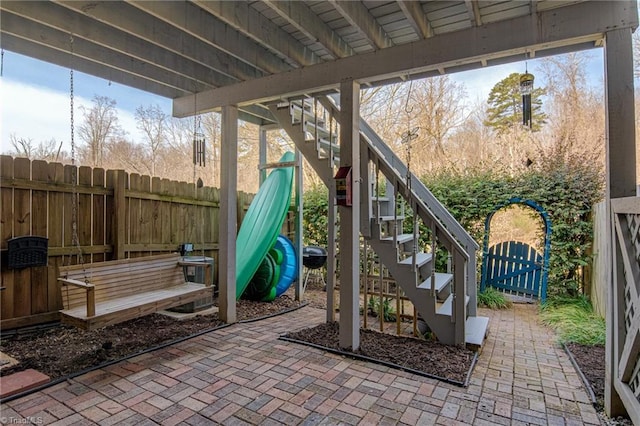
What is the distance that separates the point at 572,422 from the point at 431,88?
9.75 metres

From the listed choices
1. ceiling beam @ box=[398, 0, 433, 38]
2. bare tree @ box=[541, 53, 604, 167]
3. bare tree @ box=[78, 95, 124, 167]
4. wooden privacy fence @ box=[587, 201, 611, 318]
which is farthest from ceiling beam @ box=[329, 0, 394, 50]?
bare tree @ box=[541, 53, 604, 167]

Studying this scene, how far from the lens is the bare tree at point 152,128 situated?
27.9ft

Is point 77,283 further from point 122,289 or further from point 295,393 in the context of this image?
point 295,393

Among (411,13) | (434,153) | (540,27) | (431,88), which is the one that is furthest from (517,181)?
(431,88)

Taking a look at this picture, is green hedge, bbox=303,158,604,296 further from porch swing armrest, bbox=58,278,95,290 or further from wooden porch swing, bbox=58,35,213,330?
porch swing armrest, bbox=58,278,95,290

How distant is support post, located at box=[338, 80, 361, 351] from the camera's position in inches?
124

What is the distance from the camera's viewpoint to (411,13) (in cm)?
256

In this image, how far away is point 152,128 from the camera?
8797mm

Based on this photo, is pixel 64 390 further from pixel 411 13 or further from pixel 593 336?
pixel 593 336

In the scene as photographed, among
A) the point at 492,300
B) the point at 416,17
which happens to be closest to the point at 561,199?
the point at 492,300

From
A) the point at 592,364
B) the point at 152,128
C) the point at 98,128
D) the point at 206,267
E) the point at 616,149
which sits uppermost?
the point at 152,128

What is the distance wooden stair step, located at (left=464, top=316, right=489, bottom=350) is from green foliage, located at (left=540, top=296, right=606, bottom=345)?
0.80m

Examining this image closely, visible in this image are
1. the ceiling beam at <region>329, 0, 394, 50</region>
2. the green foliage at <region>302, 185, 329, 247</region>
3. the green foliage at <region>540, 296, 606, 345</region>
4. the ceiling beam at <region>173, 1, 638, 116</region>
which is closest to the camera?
the ceiling beam at <region>173, 1, 638, 116</region>

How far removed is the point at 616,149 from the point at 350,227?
2001 millimetres
